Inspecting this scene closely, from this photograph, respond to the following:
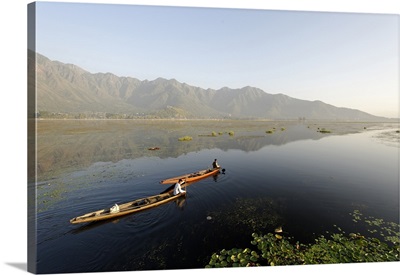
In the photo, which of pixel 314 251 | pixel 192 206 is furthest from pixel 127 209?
pixel 314 251

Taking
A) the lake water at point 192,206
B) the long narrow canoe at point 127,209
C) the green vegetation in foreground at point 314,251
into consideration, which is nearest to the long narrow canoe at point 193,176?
the lake water at point 192,206

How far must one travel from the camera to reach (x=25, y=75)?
984cm

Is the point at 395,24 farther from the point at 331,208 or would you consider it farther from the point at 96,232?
the point at 96,232

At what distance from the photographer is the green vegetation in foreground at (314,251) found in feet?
35.6

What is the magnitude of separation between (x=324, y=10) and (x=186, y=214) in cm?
1565

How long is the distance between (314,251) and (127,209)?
11609 mm

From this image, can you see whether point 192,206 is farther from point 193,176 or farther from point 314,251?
point 314,251

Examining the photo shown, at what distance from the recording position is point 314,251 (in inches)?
455

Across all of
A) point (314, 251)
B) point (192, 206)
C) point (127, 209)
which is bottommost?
point (192, 206)

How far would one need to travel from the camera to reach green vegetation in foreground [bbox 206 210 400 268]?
10859mm

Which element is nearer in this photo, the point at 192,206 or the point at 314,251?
the point at 314,251

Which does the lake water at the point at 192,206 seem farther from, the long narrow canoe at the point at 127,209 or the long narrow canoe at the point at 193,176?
the long narrow canoe at the point at 193,176

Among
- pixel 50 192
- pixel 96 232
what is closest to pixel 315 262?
pixel 96 232

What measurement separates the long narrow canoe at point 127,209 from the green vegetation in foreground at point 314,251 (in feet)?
21.7
